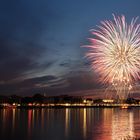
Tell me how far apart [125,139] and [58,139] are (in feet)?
27.8

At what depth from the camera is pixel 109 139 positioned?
37.8 meters

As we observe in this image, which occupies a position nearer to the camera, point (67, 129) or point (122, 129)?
point (122, 129)

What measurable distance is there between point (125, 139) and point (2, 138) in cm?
1430

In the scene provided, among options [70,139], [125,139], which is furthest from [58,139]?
[125,139]

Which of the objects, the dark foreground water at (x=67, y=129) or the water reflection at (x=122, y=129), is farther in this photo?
the dark foreground water at (x=67, y=129)

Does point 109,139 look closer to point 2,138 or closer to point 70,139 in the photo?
point 70,139

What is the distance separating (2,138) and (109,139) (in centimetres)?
1245

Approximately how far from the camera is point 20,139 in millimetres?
40500

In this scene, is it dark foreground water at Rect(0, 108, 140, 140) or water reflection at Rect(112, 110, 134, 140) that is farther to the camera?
A: dark foreground water at Rect(0, 108, 140, 140)

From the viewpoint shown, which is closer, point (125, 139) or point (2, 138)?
point (125, 139)

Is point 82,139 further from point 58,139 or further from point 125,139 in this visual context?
point 125,139

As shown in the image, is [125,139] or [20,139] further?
[20,139]

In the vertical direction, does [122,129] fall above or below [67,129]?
above

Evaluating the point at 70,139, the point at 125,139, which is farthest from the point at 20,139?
the point at 125,139
